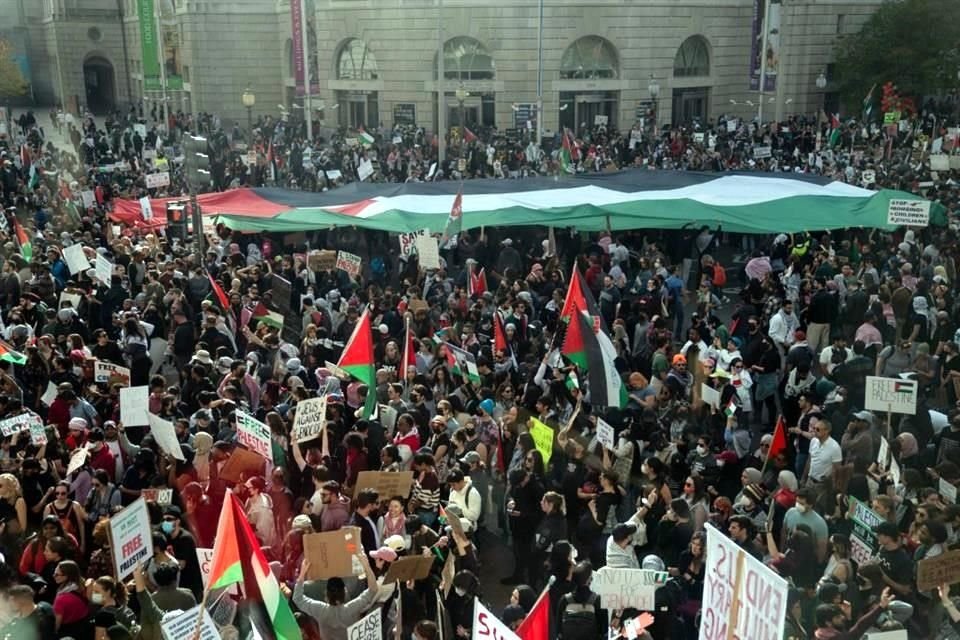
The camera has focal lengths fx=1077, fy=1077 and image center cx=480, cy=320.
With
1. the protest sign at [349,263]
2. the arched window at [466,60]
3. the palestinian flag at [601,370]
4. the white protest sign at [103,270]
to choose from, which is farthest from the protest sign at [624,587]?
the arched window at [466,60]

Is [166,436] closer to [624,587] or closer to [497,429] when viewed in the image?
[497,429]

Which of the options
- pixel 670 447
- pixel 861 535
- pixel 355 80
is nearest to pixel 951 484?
pixel 861 535

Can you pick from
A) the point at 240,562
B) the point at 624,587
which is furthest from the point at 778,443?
the point at 240,562

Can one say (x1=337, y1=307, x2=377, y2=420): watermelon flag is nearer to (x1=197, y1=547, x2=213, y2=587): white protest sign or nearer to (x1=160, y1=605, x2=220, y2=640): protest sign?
(x1=197, y1=547, x2=213, y2=587): white protest sign

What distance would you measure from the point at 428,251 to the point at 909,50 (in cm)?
3249

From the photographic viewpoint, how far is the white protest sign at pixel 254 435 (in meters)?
9.47

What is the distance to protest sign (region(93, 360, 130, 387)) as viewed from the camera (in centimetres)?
1199

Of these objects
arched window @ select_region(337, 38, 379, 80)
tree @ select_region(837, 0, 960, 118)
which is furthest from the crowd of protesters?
arched window @ select_region(337, 38, 379, 80)

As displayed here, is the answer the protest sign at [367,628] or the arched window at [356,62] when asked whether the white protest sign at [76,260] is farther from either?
the arched window at [356,62]

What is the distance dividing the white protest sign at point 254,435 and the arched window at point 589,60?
1414 inches

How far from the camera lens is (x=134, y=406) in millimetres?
10508

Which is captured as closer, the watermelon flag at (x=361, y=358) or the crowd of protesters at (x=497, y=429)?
the crowd of protesters at (x=497, y=429)

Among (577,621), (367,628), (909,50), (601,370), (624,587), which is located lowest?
(577,621)

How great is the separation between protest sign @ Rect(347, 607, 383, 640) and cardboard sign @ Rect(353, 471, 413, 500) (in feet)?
5.70
